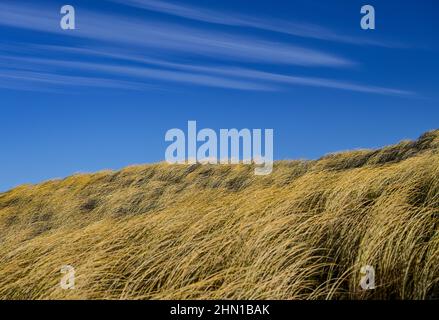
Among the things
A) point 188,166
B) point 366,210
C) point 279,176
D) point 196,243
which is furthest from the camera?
point 188,166

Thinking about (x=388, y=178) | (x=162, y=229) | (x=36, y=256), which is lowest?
(x=36, y=256)

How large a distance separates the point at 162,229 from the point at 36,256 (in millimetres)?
1640

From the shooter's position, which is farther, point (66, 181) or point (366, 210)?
point (66, 181)

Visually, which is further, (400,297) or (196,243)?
(196,243)

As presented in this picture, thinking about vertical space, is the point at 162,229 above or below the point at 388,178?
below

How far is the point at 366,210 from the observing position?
5609 mm

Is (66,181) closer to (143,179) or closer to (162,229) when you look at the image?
(143,179)

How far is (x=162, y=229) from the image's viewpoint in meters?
5.95
